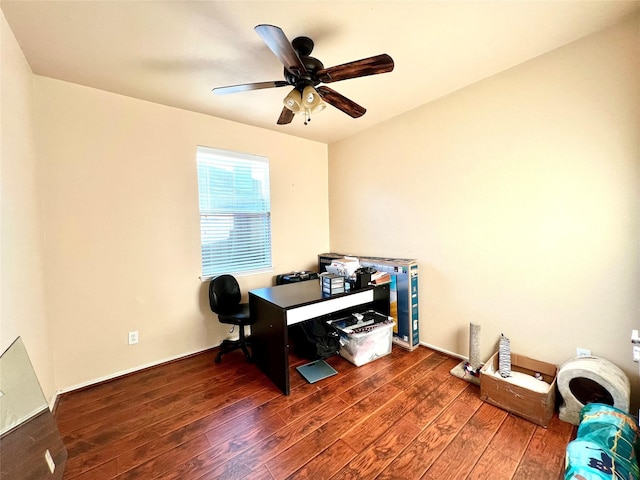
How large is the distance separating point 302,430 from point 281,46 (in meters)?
2.29

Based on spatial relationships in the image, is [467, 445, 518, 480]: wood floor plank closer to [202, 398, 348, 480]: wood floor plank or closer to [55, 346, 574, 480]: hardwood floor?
[55, 346, 574, 480]: hardwood floor

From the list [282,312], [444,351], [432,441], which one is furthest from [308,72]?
[444,351]

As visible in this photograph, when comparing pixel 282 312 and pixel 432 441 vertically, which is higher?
pixel 282 312

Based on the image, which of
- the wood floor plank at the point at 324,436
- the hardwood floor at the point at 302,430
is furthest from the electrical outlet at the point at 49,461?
the wood floor plank at the point at 324,436

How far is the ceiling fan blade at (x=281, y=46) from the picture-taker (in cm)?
120

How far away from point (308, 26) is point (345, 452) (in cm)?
259

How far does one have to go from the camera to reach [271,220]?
10.9 ft

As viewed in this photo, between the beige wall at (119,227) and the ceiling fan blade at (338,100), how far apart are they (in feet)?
5.03

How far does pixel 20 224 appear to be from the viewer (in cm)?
162

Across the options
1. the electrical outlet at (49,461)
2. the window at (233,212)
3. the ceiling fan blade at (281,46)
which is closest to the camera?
the ceiling fan blade at (281,46)

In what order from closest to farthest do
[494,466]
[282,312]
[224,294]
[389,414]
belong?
[494,466] → [389,414] → [282,312] → [224,294]

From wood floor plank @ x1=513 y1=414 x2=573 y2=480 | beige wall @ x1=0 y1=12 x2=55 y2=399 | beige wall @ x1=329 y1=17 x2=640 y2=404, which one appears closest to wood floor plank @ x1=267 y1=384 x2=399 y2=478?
wood floor plank @ x1=513 y1=414 x2=573 y2=480

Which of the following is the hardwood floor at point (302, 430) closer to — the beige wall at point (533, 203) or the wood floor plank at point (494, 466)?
the wood floor plank at point (494, 466)

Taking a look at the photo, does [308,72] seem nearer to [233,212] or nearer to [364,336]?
[233,212]
